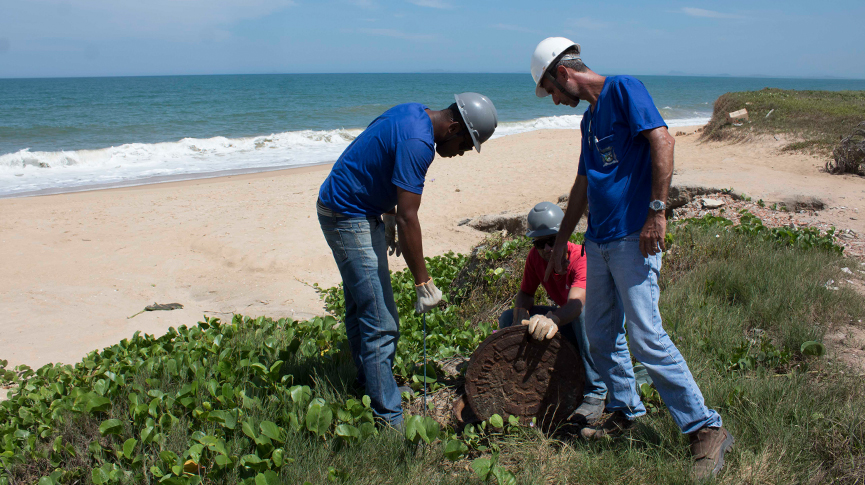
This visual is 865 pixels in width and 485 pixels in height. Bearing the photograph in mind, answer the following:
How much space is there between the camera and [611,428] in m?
2.83

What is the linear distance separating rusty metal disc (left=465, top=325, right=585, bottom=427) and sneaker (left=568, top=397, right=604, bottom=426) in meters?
→ 0.04

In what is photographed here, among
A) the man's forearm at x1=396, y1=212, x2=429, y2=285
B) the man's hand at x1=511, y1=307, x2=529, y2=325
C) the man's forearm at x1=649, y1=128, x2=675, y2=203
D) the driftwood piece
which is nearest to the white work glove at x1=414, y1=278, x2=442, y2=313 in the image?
the man's forearm at x1=396, y1=212, x2=429, y2=285

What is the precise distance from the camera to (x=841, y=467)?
2.36 meters

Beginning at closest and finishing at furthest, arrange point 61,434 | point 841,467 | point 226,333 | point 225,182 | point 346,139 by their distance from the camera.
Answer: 1. point 841,467
2. point 61,434
3. point 226,333
4. point 225,182
5. point 346,139

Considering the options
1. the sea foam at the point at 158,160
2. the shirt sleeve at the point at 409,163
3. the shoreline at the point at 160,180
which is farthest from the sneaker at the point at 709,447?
the sea foam at the point at 158,160

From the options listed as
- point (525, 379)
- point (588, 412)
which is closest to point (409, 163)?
point (525, 379)

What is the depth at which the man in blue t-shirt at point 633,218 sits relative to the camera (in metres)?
2.35

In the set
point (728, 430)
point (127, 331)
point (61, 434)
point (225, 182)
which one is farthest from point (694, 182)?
point (225, 182)

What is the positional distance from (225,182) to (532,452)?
12.3m

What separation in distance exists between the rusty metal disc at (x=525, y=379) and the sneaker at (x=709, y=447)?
680mm

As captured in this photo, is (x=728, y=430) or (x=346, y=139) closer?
(x=728, y=430)

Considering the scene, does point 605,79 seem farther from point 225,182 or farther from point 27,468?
point 225,182

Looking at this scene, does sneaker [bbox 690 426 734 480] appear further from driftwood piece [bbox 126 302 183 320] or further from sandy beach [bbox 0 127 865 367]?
driftwood piece [bbox 126 302 183 320]

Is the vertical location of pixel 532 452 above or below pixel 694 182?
below
